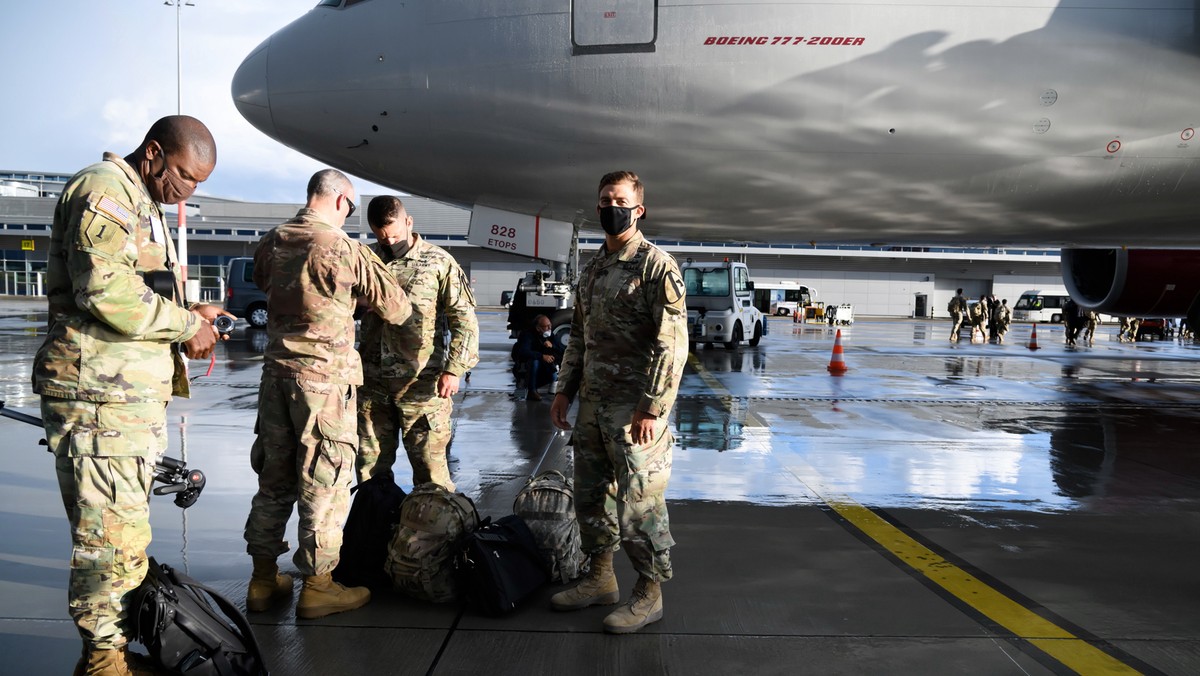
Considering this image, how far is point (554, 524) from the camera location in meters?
3.72

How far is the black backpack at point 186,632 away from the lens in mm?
2436

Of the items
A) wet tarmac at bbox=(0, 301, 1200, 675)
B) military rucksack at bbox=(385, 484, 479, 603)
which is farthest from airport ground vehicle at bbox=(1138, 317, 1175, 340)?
military rucksack at bbox=(385, 484, 479, 603)

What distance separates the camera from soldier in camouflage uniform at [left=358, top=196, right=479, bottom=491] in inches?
166

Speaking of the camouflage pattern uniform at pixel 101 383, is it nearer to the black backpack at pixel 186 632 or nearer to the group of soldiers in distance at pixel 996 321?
the black backpack at pixel 186 632

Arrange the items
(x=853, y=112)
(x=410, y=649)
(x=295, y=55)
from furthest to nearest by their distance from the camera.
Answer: (x=295, y=55), (x=853, y=112), (x=410, y=649)

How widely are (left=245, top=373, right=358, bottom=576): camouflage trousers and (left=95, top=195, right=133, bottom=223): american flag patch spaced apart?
3.00 ft

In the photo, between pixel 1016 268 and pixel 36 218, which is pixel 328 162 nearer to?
pixel 1016 268

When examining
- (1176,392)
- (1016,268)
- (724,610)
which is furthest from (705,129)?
(1016,268)

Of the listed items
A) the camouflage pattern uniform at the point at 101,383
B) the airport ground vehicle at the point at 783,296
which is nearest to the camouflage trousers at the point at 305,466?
the camouflage pattern uniform at the point at 101,383

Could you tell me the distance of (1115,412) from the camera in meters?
9.12

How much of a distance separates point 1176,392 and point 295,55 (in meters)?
12.5

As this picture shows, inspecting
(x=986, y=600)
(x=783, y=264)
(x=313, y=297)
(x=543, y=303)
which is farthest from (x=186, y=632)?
(x=783, y=264)

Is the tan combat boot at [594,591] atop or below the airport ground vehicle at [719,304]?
below

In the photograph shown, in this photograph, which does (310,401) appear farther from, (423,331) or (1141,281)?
(1141,281)
